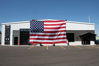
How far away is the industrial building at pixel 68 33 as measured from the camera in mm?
29953

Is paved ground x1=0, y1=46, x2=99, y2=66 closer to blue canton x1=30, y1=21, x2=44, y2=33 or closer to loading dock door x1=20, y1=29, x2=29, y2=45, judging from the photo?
blue canton x1=30, y1=21, x2=44, y2=33

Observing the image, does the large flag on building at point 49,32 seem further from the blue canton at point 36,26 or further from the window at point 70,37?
the window at point 70,37

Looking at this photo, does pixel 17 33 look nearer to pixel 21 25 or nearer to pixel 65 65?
pixel 21 25

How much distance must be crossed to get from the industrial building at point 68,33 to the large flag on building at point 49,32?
89.2ft

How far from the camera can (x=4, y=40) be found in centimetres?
3095

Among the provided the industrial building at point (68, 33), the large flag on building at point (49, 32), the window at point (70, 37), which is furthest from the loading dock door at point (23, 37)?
the large flag on building at point (49, 32)

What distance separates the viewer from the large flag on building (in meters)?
2.75

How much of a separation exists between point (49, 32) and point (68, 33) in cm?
2745

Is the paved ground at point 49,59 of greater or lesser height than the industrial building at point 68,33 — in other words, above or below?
below

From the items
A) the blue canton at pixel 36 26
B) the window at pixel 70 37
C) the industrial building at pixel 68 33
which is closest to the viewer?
the blue canton at pixel 36 26

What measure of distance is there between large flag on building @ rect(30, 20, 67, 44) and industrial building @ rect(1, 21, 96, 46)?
Answer: 27190 millimetres

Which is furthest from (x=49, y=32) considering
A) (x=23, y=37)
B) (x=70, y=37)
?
(x=23, y=37)

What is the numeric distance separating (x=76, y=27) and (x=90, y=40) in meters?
5.51

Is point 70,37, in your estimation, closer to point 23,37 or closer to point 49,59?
point 23,37
